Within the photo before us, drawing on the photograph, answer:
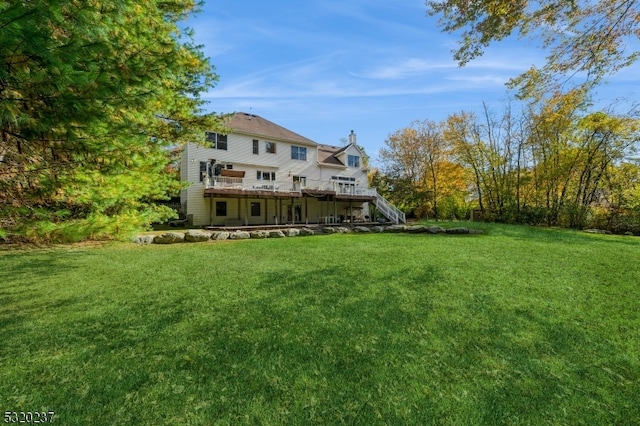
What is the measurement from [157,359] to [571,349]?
4.26 m

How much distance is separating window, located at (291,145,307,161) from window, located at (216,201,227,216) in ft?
20.5

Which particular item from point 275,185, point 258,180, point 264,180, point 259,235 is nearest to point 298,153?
point 264,180

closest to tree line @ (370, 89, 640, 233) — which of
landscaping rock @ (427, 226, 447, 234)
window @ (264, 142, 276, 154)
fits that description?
landscaping rock @ (427, 226, 447, 234)

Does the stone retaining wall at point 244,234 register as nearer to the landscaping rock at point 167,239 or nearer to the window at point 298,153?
the landscaping rock at point 167,239

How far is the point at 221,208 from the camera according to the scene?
60.2ft

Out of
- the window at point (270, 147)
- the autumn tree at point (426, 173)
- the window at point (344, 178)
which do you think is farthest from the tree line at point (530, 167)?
the window at point (270, 147)

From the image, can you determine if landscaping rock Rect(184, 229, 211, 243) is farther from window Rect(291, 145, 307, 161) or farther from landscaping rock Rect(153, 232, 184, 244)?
window Rect(291, 145, 307, 161)

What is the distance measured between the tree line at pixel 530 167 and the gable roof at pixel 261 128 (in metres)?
10.4

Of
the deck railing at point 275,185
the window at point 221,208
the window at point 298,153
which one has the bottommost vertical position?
the window at point 221,208

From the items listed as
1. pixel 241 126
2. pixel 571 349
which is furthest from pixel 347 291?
pixel 241 126

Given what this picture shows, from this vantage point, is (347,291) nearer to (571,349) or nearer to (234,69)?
(571,349)

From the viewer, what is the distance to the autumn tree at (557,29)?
5336mm

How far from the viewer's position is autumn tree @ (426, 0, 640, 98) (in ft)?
17.5

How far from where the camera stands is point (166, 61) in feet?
8.89
